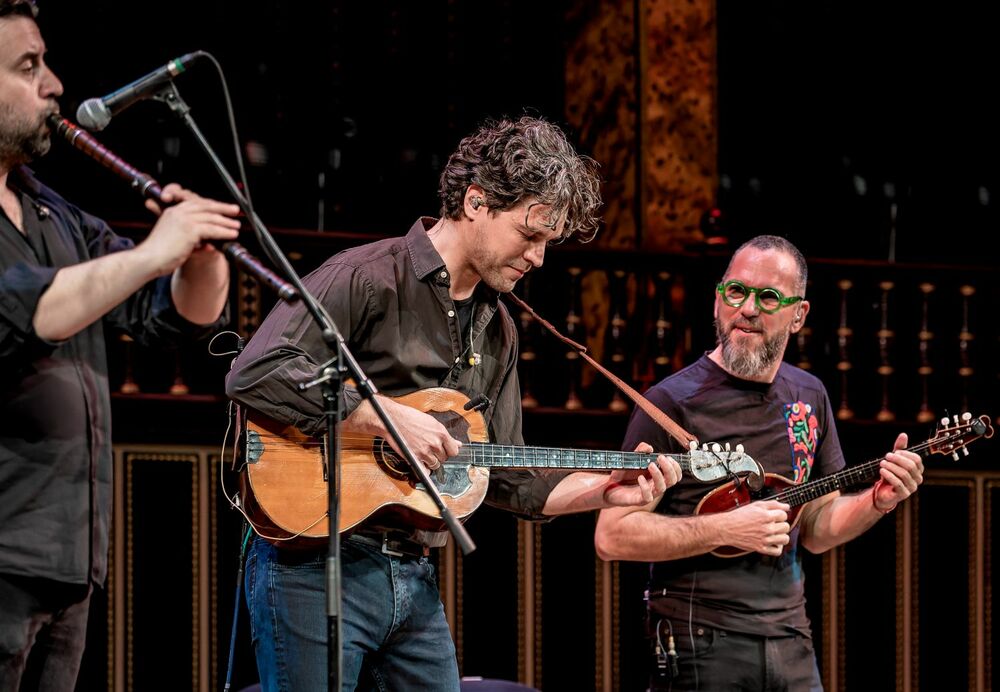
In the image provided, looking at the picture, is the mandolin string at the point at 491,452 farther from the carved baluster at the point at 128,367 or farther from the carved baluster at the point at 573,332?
the carved baluster at the point at 128,367

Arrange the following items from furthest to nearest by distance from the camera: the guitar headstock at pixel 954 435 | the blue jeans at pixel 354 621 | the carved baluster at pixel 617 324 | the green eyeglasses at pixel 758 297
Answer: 1. the carved baluster at pixel 617 324
2. the green eyeglasses at pixel 758 297
3. the guitar headstock at pixel 954 435
4. the blue jeans at pixel 354 621

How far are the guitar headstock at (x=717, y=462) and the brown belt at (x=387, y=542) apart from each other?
1073 millimetres

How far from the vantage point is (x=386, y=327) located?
3449mm

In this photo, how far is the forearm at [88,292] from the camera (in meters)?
2.45

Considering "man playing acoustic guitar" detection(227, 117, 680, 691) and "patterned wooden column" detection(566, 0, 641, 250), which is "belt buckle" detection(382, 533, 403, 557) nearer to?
"man playing acoustic guitar" detection(227, 117, 680, 691)

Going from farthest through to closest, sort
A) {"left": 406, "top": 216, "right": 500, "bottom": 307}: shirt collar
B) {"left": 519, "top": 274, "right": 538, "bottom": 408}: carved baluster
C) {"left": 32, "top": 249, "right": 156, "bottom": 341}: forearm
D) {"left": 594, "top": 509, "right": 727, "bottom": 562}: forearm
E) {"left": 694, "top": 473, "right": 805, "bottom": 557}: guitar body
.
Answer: {"left": 519, "top": 274, "right": 538, "bottom": 408}: carved baluster, {"left": 694, "top": 473, "right": 805, "bottom": 557}: guitar body, {"left": 594, "top": 509, "right": 727, "bottom": 562}: forearm, {"left": 406, "top": 216, "right": 500, "bottom": 307}: shirt collar, {"left": 32, "top": 249, "right": 156, "bottom": 341}: forearm

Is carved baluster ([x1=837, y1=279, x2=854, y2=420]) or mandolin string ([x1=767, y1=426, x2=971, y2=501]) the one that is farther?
carved baluster ([x1=837, y1=279, x2=854, y2=420])

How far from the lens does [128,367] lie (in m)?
5.96

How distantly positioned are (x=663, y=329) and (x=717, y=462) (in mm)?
2624

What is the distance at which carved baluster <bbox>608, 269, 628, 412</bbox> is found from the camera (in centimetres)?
670

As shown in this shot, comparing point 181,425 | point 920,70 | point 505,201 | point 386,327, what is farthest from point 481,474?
point 920,70

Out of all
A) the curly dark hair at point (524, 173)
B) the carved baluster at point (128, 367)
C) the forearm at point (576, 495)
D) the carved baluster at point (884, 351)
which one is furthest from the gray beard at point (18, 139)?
the carved baluster at point (884, 351)

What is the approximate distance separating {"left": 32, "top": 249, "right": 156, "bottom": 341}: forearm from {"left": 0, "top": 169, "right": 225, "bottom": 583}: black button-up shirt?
0.08 feet

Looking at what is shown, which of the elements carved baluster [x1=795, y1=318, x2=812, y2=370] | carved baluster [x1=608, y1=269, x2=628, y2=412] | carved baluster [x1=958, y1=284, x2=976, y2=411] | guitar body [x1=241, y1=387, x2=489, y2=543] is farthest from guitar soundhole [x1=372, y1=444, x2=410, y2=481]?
carved baluster [x1=958, y1=284, x2=976, y2=411]
